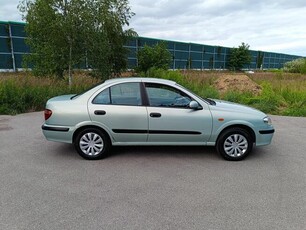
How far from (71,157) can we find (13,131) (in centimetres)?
280

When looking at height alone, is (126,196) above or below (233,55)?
below

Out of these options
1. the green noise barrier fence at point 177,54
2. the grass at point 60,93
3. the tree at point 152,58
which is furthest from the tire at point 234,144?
the tree at point 152,58

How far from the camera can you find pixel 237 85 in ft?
45.5

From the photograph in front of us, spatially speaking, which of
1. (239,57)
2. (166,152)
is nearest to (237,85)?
(166,152)

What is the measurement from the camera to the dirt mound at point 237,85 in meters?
13.2

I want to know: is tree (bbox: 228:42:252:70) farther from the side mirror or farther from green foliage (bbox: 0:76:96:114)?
the side mirror

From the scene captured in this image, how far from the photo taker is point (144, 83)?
480 centimetres

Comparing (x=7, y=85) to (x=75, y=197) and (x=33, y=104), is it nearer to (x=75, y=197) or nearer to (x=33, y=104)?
(x=33, y=104)

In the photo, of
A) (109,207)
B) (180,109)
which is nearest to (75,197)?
(109,207)

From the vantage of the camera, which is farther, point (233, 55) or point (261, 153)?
point (233, 55)

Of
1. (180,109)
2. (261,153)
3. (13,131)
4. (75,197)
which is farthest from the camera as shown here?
(13,131)

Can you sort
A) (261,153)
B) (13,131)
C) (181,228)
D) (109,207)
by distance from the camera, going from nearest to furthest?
(181,228) < (109,207) < (261,153) < (13,131)

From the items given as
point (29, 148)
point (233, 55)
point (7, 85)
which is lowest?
point (29, 148)

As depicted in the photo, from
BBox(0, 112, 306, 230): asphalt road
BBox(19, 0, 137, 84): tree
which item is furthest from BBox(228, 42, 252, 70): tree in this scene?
BBox(0, 112, 306, 230): asphalt road
